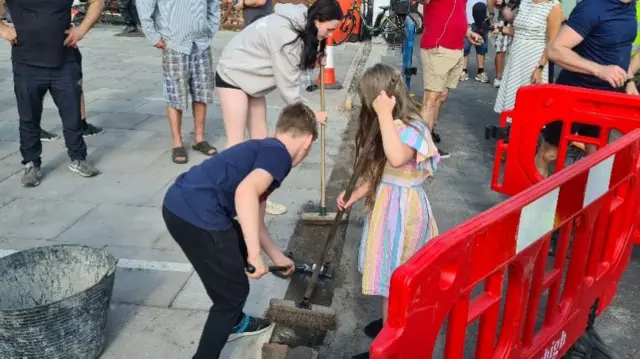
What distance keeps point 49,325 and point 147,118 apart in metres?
4.99

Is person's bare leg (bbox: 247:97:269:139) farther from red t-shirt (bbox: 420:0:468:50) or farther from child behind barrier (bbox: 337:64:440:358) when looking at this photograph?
red t-shirt (bbox: 420:0:468:50)

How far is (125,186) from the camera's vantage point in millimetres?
5258

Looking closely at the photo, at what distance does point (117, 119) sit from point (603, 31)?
5.23m

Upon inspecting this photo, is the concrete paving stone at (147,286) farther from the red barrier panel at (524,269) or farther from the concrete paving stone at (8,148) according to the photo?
the concrete paving stone at (8,148)

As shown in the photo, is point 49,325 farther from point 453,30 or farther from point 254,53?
point 453,30

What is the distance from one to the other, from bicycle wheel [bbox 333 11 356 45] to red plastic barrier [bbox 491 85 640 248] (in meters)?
9.47

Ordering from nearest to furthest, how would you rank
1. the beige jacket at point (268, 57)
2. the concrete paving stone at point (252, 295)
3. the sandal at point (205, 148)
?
1. the concrete paving stone at point (252, 295)
2. the beige jacket at point (268, 57)
3. the sandal at point (205, 148)

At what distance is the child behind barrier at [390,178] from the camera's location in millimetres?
2809

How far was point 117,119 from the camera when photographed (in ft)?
23.8

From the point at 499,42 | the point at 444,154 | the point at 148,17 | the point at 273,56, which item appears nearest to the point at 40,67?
the point at 148,17

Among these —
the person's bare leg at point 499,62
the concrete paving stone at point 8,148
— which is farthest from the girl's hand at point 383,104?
the person's bare leg at point 499,62

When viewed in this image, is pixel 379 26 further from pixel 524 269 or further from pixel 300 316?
pixel 524 269

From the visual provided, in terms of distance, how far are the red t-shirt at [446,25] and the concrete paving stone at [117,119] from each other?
3.37 m

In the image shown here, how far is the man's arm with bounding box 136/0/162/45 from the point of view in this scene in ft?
18.3
